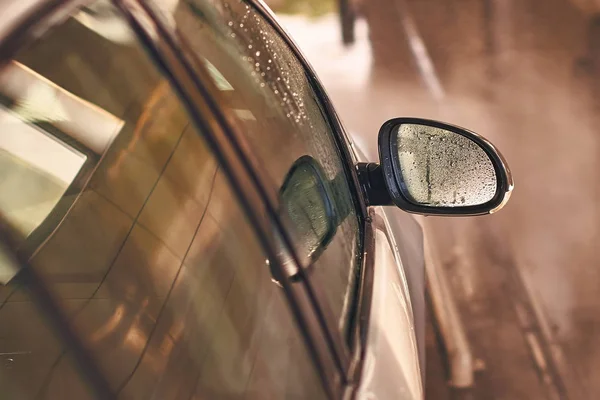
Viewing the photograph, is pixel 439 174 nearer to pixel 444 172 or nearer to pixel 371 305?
pixel 444 172

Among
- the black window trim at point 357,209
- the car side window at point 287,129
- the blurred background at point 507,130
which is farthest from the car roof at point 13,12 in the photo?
the blurred background at point 507,130

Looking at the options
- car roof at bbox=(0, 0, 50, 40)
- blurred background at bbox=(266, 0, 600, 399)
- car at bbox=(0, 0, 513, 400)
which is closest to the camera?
car roof at bbox=(0, 0, 50, 40)

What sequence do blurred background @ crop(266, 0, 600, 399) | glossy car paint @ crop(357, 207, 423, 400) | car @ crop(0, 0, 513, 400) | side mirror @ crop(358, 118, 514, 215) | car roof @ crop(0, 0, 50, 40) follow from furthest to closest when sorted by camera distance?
blurred background @ crop(266, 0, 600, 399)
side mirror @ crop(358, 118, 514, 215)
glossy car paint @ crop(357, 207, 423, 400)
car @ crop(0, 0, 513, 400)
car roof @ crop(0, 0, 50, 40)

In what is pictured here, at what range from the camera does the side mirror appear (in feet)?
4.82

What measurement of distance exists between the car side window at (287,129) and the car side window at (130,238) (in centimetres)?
12

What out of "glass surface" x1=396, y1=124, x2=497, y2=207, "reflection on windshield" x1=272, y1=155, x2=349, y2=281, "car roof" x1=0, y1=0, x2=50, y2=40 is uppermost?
"car roof" x1=0, y1=0, x2=50, y2=40

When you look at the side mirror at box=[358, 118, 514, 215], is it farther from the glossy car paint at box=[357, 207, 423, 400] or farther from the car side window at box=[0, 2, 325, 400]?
the car side window at box=[0, 2, 325, 400]

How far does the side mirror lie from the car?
0.27 metres

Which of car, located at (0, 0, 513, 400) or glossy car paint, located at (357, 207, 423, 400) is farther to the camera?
glossy car paint, located at (357, 207, 423, 400)

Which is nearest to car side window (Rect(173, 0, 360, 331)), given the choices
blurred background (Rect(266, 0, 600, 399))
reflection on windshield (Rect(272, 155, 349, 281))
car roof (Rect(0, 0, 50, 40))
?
reflection on windshield (Rect(272, 155, 349, 281))

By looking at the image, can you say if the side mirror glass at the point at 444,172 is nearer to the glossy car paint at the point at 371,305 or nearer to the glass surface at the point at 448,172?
the glass surface at the point at 448,172

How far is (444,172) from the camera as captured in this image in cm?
150

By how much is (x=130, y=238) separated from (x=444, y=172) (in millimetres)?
852

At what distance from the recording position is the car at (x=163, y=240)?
0.96m
